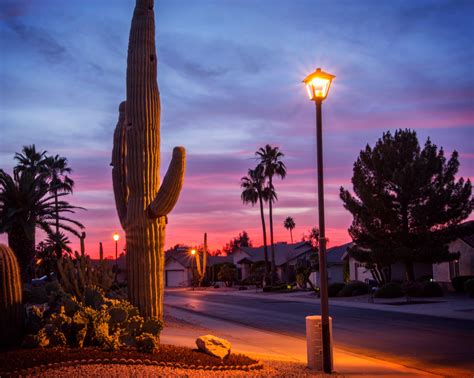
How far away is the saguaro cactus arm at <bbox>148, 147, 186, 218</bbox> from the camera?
1079 centimetres

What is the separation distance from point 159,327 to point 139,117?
3.81 meters

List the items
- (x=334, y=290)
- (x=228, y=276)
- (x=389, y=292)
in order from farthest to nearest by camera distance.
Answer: (x=228, y=276) → (x=334, y=290) → (x=389, y=292)

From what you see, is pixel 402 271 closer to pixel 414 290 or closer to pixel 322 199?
pixel 414 290

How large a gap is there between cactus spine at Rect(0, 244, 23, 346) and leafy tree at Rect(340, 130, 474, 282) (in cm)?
3024

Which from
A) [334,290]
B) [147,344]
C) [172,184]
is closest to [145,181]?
[172,184]

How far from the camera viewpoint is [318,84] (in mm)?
11984

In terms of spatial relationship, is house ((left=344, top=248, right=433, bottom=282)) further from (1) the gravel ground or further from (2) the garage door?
(1) the gravel ground

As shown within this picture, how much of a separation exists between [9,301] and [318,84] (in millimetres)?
6755

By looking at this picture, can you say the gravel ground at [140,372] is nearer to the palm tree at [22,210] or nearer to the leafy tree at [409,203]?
the palm tree at [22,210]

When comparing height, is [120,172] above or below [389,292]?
above

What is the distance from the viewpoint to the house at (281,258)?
2822 inches

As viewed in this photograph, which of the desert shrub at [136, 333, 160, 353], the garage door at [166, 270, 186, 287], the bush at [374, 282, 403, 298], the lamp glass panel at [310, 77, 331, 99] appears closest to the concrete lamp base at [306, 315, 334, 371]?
the desert shrub at [136, 333, 160, 353]

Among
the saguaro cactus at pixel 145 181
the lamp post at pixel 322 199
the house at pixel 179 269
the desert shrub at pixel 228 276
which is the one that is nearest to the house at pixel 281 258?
the house at pixel 179 269

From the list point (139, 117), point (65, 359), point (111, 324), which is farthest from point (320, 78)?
point (65, 359)
